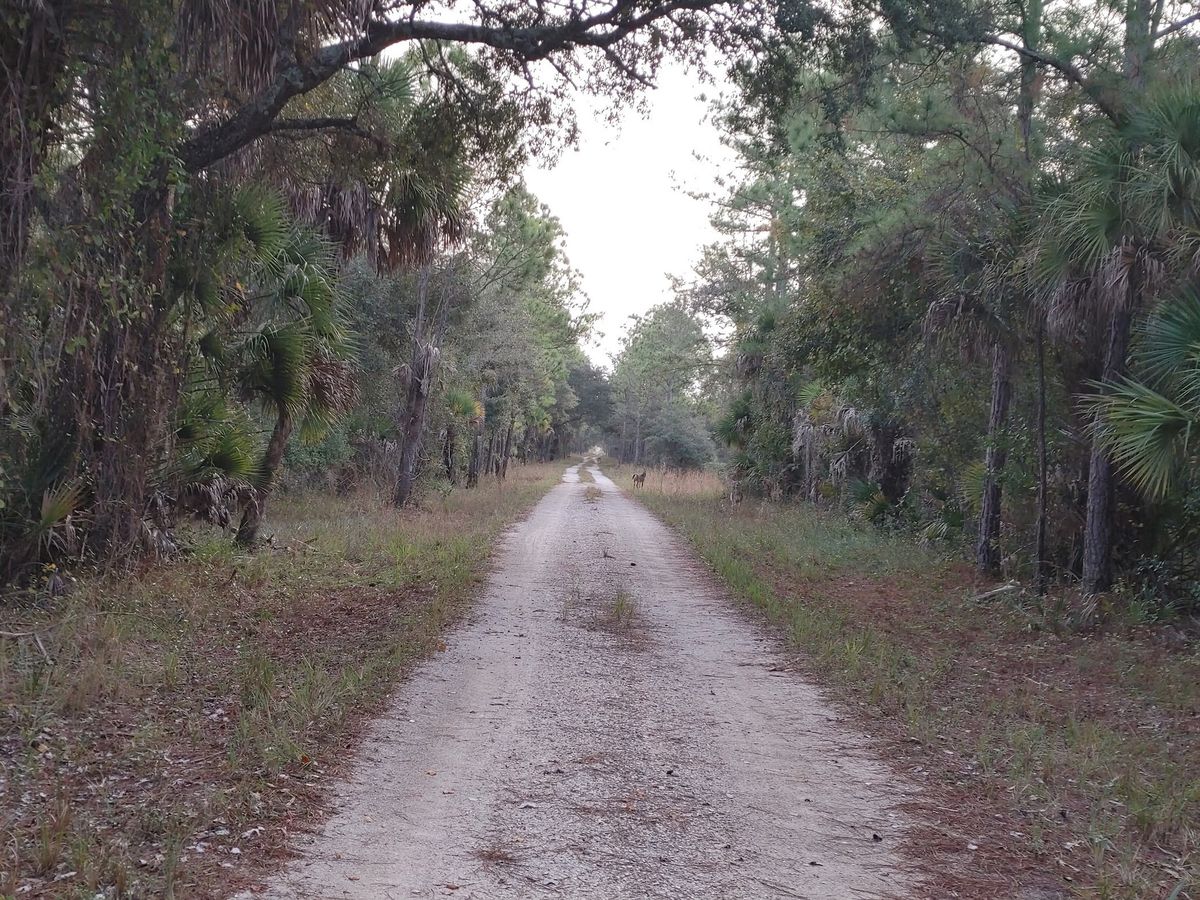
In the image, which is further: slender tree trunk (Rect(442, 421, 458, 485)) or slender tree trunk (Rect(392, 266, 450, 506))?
slender tree trunk (Rect(442, 421, 458, 485))

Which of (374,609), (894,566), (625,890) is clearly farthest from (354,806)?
(894,566)

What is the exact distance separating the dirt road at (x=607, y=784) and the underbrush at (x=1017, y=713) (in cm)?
43

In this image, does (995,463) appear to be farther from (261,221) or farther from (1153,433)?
(261,221)

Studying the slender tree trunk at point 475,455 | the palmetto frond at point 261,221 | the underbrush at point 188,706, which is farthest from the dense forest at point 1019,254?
the slender tree trunk at point 475,455

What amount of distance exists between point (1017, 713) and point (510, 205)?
11.4 meters

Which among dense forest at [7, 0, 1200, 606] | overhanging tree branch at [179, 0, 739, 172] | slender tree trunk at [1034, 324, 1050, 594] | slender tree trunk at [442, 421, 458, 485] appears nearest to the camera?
dense forest at [7, 0, 1200, 606]

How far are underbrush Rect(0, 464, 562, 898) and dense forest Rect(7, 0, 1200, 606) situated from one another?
1.21m

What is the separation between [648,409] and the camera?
6556cm

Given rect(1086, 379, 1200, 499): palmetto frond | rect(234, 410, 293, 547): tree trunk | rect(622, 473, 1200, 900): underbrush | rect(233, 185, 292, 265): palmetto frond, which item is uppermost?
rect(233, 185, 292, 265): palmetto frond

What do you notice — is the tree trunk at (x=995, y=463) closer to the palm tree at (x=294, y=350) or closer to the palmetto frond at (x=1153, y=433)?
the palmetto frond at (x=1153, y=433)

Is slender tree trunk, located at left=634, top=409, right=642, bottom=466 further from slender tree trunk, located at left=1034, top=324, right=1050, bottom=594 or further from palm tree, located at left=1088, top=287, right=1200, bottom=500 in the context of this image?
palm tree, located at left=1088, top=287, right=1200, bottom=500

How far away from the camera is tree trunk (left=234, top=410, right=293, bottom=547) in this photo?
11.9m

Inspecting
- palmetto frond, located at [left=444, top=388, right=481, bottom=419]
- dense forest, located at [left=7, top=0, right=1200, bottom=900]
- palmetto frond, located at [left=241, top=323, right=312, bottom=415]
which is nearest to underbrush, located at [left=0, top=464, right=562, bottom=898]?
dense forest, located at [left=7, top=0, right=1200, bottom=900]

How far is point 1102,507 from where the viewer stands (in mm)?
9914
